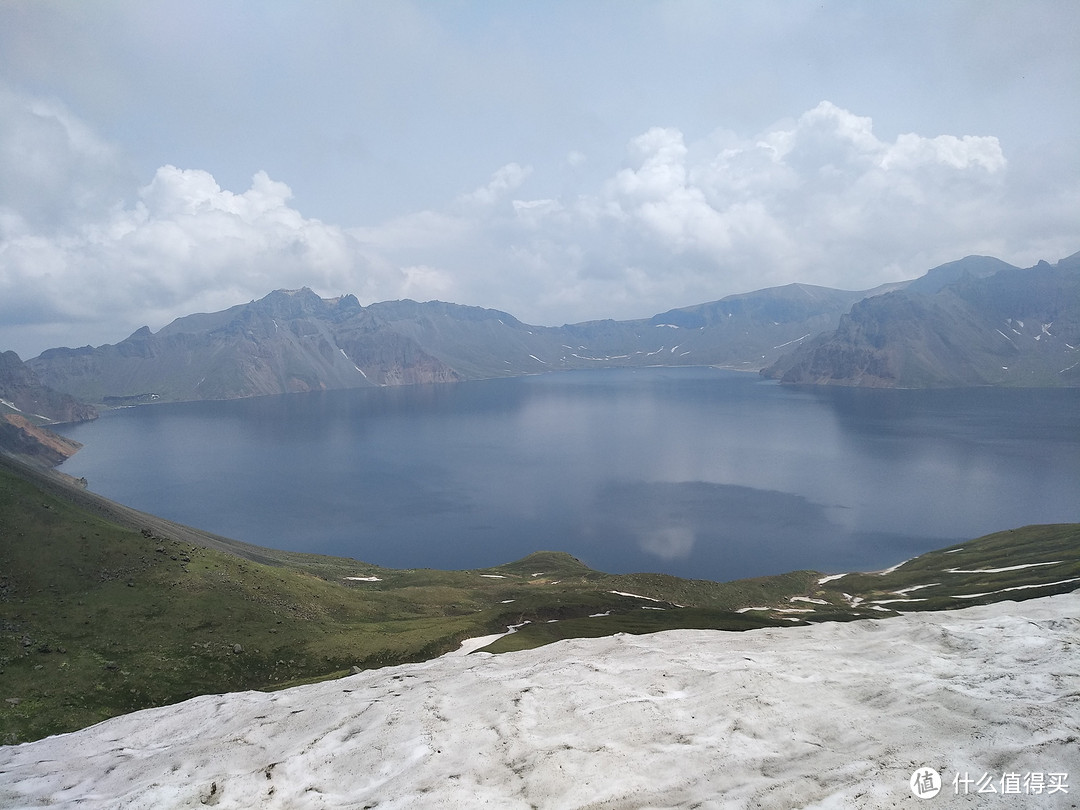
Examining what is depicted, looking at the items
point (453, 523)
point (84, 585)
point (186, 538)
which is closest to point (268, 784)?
point (84, 585)

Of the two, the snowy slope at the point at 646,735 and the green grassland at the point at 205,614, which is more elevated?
the snowy slope at the point at 646,735

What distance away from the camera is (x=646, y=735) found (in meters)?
20.9

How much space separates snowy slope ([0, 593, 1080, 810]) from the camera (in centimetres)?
1681

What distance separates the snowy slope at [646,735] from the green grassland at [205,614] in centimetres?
1400

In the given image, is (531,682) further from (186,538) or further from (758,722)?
(186,538)

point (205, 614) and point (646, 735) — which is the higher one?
point (646, 735)

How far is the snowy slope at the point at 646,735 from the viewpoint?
16.8 metres

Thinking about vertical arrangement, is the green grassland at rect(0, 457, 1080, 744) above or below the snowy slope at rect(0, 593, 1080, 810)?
below

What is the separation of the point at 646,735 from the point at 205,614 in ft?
170

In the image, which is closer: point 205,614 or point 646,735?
point 646,735

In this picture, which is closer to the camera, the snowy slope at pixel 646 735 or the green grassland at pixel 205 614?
the snowy slope at pixel 646 735

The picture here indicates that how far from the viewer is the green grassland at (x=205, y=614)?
4388cm

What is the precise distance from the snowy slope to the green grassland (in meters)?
14.0

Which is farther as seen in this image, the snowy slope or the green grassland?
the green grassland
